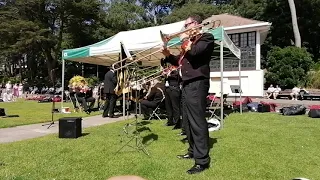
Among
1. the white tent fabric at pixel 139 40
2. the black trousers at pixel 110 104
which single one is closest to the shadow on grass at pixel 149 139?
the white tent fabric at pixel 139 40

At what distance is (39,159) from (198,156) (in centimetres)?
270

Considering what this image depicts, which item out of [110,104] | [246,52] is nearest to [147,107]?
[110,104]

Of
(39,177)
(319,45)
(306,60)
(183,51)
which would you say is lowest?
(39,177)

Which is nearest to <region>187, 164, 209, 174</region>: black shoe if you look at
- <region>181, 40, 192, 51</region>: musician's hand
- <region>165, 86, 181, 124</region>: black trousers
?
<region>181, 40, 192, 51</region>: musician's hand

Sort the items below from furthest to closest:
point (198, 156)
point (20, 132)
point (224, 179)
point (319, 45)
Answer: point (319, 45) < point (20, 132) < point (198, 156) < point (224, 179)

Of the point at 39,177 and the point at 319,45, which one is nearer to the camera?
the point at 39,177

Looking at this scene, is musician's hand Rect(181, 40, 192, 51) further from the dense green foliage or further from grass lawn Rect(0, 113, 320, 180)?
the dense green foliage

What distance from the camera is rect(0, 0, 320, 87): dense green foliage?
3909cm

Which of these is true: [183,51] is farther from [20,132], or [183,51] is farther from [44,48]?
[44,48]

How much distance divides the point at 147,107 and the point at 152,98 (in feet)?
1.19

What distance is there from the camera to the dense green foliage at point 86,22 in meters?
39.1

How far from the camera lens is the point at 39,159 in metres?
5.86

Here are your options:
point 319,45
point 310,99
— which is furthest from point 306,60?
point 319,45

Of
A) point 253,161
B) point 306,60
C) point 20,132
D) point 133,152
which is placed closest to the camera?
point 253,161
